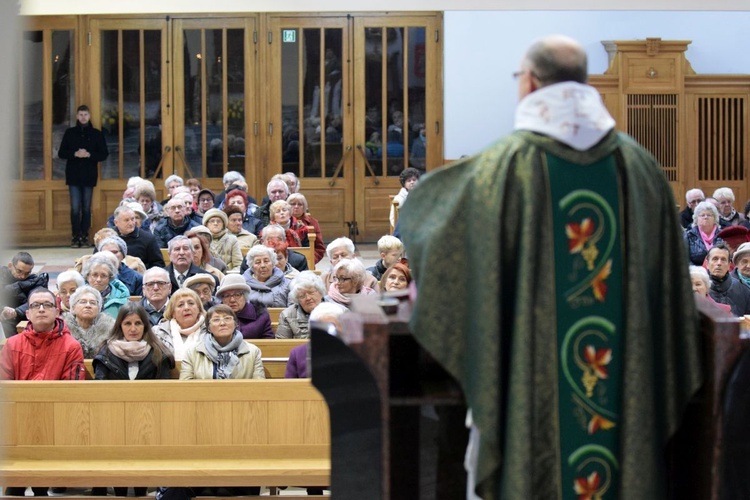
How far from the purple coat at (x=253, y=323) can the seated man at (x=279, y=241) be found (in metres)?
1.41

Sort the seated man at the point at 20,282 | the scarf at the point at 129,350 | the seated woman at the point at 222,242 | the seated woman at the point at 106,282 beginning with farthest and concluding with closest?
the seated woman at the point at 222,242 → the seated man at the point at 20,282 → the seated woman at the point at 106,282 → the scarf at the point at 129,350

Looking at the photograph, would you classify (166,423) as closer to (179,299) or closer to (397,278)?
(179,299)

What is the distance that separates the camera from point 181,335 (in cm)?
671

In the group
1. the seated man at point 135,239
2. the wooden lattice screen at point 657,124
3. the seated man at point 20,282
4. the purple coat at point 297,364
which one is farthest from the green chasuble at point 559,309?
the wooden lattice screen at point 657,124

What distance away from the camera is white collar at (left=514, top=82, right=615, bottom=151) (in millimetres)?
2908

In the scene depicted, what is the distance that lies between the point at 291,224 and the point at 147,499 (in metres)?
5.78

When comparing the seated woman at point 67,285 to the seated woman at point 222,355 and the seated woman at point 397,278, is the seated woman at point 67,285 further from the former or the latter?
the seated woman at point 397,278

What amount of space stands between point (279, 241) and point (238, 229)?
1.55m

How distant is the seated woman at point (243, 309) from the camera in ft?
24.1

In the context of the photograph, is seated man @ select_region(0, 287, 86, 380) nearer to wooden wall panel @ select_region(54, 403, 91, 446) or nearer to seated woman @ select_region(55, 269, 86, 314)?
wooden wall panel @ select_region(54, 403, 91, 446)

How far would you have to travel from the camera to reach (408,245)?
117 inches

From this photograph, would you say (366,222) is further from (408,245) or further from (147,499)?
(408,245)

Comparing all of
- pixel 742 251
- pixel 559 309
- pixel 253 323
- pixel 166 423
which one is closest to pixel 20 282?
pixel 253 323

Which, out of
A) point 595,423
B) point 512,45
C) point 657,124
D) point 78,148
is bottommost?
point 595,423
